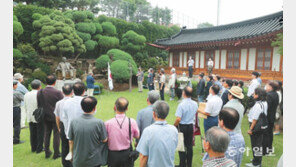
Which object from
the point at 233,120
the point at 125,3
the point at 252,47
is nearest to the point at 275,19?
the point at 252,47

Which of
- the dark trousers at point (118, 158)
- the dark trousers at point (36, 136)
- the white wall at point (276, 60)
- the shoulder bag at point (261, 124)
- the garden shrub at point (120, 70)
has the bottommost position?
the dark trousers at point (36, 136)

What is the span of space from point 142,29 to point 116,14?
15508mm

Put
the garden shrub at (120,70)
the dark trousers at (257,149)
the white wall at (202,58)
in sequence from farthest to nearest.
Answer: the white wall at (202,58), the garden shrub at (120,70), the dark trousers at (257,149)

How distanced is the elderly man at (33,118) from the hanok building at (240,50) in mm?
11135

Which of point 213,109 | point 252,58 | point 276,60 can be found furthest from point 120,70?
point 213,109

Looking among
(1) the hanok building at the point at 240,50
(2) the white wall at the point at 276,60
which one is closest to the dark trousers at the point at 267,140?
(1) the hanok building at the point at 240,50

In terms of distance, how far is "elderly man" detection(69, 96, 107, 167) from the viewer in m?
2.72

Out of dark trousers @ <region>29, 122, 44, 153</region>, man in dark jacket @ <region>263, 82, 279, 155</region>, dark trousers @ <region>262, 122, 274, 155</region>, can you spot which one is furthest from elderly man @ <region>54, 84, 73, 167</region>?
man in dark jacket @ <region>263, 82, 279, 155</region>

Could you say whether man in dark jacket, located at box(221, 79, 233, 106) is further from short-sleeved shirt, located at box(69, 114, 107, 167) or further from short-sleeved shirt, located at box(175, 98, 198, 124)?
short-sleeved shirt, located at box(69, 114, 107, 167)

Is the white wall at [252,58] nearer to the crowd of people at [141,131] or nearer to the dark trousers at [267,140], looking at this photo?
the crowd of people at [141,131]

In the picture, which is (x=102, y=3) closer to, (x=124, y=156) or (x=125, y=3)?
(x=125, y=3)

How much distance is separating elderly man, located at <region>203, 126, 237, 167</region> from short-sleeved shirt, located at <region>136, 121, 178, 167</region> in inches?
23.0

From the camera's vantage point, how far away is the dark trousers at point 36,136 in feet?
15.5

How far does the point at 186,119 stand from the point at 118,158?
158cm
